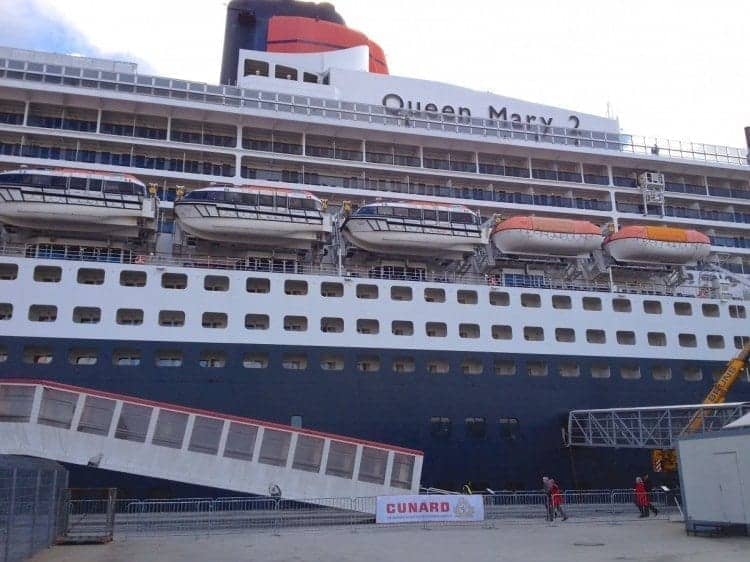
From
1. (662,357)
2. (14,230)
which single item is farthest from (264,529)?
(662,357)

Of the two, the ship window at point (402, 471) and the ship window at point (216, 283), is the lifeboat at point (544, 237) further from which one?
the ship window at point (216, 283)

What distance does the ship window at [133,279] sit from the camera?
1956cm

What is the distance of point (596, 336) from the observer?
21.8 meters

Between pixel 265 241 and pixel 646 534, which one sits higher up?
pixel 265 241

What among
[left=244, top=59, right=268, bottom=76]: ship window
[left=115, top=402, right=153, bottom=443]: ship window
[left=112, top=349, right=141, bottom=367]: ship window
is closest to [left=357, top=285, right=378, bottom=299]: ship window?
[left=112, top=349, right=141, bottom=367]: ship window

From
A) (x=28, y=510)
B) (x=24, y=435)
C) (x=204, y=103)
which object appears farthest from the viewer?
(x=204, y=103)

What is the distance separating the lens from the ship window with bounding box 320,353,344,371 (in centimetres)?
1920

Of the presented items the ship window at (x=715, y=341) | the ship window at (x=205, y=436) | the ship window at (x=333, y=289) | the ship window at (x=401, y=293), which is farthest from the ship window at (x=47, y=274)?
the ship window at (x=715, y=341)

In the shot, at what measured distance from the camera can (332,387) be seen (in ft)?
62.2

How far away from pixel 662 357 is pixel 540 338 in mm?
4273

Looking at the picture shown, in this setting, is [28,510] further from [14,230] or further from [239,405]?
[14,230]

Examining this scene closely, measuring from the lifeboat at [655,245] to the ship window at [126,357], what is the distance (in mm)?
16297

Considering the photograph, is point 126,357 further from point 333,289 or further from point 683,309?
point 683,309

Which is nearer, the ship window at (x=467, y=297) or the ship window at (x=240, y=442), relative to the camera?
the ship window at (x=240, y=442)
